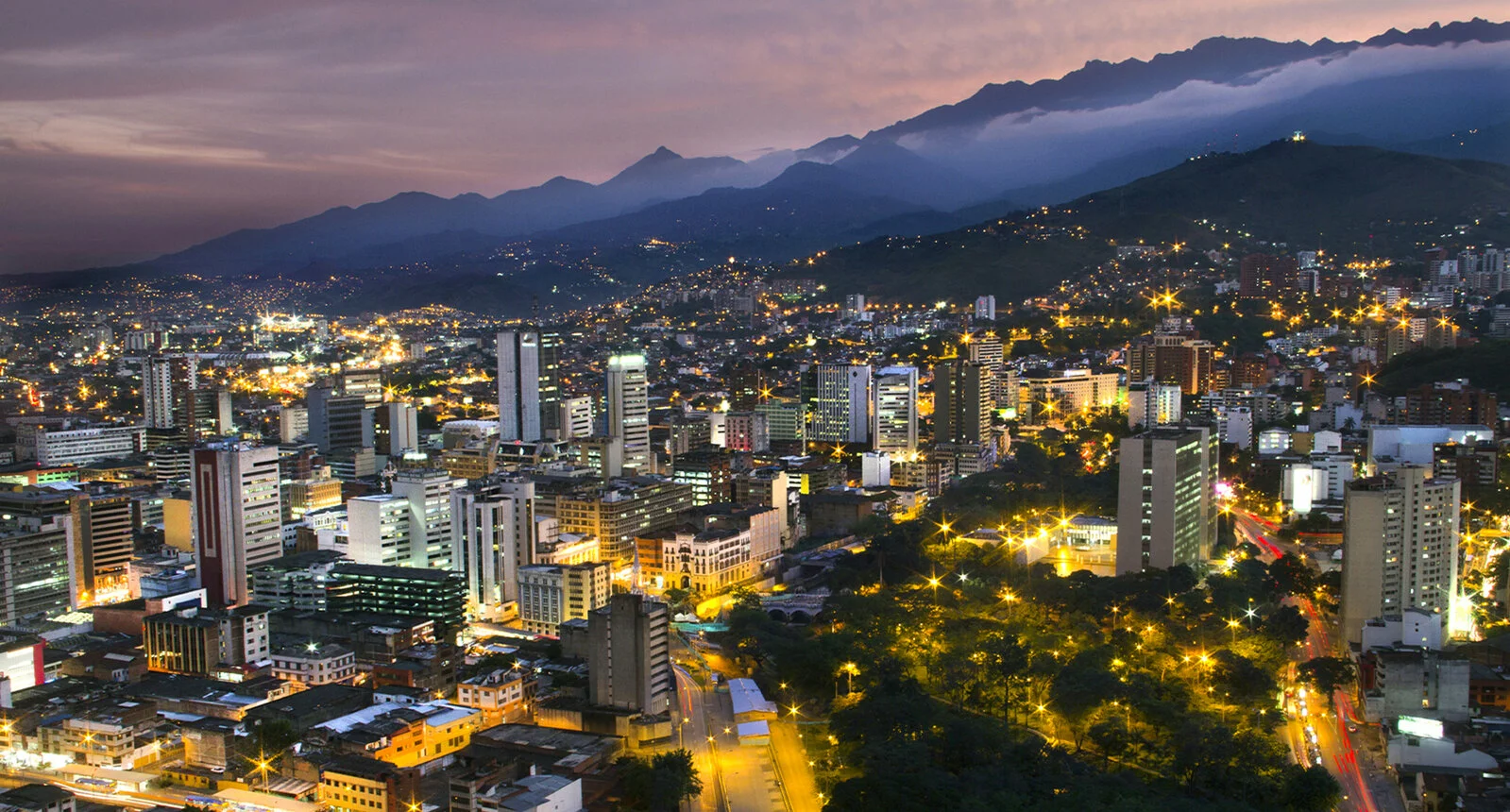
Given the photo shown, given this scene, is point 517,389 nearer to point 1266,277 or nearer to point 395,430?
point 395,430

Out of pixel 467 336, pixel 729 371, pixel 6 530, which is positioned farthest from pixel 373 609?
pixel 467 336

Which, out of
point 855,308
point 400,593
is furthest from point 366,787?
point 855,308

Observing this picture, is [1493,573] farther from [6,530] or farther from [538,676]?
[6,530]

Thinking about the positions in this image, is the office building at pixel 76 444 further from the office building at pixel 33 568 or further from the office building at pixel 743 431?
the office building at pixel 743 431

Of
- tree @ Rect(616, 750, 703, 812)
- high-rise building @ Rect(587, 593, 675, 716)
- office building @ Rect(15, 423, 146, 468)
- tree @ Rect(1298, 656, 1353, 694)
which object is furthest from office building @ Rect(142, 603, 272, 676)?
office building @ Rect(15, 423, 146, 468)

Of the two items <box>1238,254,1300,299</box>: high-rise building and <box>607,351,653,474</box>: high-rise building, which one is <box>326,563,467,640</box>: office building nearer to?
<box>607,351,653,474</box>: high-rise building

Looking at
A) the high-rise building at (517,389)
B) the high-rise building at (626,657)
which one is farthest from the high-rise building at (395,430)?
the high-rise building at (626,657)
